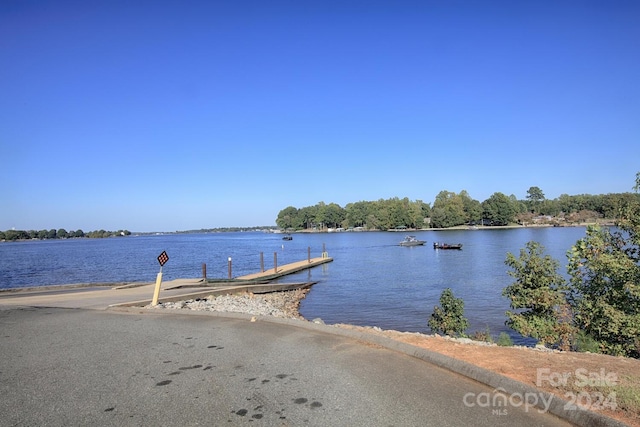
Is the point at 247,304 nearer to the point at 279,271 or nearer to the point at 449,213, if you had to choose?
the point at 279,271

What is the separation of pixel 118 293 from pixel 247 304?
575 cm

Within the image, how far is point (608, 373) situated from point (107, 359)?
752cm

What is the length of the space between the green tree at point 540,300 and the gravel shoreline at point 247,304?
7.57m

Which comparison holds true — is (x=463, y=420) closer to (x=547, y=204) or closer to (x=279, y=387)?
(x=279, y=387)

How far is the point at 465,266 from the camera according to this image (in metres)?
45.1

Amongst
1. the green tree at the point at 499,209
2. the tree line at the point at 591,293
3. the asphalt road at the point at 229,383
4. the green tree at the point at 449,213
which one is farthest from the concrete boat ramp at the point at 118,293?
the green tree at the point at 499,209

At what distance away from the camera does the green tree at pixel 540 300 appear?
12.2 meters

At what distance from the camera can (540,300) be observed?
1272 cm

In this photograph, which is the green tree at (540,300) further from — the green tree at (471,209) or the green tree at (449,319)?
the green tree at (471,209)

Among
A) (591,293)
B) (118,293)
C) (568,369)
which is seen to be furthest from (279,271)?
(568,369)

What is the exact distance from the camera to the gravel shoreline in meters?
15.7

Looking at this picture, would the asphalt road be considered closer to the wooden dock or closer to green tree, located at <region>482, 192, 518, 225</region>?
the wooden dock

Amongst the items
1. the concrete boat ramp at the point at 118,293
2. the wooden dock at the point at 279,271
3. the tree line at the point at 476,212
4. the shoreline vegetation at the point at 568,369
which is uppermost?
the tree line at the point at 476,212

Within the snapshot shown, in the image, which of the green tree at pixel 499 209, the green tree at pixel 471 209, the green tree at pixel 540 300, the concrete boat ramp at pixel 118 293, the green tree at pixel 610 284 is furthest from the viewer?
the green tree at pixel 471 209
